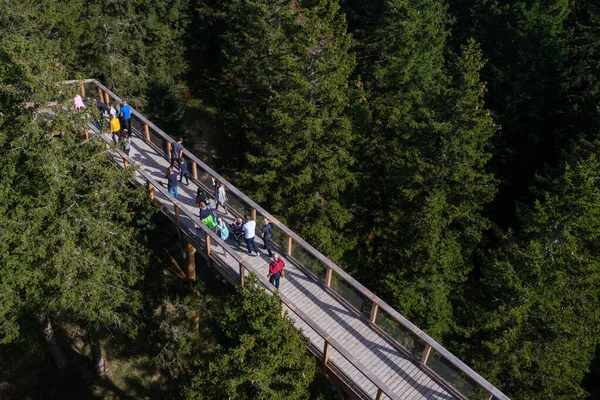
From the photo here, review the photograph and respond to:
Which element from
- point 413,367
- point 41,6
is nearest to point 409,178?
point 413,367

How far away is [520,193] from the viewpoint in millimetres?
28500

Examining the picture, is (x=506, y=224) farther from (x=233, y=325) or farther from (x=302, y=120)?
(x=233, y=325)

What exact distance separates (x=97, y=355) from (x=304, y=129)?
1311 cm

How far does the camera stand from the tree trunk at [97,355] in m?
19.3

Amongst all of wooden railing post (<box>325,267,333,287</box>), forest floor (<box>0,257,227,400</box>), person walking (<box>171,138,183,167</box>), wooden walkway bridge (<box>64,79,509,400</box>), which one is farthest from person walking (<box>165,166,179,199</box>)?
wooden railing post (<box>325,267,333,287</box>)

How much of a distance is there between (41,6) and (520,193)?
28104 millimetres

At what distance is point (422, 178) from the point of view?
19.4 m

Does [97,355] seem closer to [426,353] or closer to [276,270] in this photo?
[276,270]

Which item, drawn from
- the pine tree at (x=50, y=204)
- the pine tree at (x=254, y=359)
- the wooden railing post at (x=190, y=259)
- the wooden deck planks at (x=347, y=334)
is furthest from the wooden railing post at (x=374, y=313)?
the pine tree at (x=50, y=204)

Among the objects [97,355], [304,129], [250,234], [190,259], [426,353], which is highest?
[304,129]

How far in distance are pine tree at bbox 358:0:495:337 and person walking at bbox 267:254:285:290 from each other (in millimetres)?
7134

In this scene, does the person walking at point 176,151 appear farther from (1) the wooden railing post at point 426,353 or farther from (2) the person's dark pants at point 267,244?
(1) the wooden railing post at point 426,353

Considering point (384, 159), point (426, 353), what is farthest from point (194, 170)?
point (426, 353)

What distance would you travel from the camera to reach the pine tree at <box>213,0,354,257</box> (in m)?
20.0
